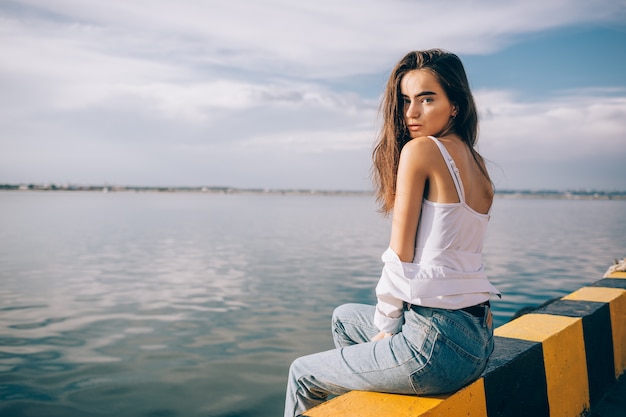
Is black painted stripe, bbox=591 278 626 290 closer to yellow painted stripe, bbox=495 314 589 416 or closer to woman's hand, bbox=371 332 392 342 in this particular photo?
yellow painted stripe, bbox=495 314 589 416

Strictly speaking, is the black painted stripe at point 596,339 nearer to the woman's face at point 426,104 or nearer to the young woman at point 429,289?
the young woman at point 429,289

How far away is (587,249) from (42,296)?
1585 centimetres

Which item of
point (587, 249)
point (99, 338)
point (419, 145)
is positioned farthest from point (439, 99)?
point (587, 249)

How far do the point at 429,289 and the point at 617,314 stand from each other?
262 cm

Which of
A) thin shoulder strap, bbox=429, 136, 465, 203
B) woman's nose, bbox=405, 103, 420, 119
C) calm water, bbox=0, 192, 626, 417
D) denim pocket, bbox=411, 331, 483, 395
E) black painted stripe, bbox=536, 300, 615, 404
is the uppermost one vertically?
woman's nose, bbox=405, 103, 420, 119

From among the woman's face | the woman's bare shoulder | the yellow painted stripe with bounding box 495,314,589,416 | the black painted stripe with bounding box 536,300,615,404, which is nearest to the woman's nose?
the woman's face

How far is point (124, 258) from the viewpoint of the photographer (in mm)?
14102

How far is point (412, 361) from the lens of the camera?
2.04 metres

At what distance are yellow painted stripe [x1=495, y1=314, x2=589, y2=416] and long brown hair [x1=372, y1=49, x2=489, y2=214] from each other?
127 centimetres

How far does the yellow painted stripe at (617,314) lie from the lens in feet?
12.3

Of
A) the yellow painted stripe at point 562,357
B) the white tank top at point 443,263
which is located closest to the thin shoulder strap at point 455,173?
the white tank top at point 443,263

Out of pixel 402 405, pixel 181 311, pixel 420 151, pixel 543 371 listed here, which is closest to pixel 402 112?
pixel 420 151

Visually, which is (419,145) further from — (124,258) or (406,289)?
(124,258)

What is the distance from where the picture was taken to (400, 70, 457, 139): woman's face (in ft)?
7.63
